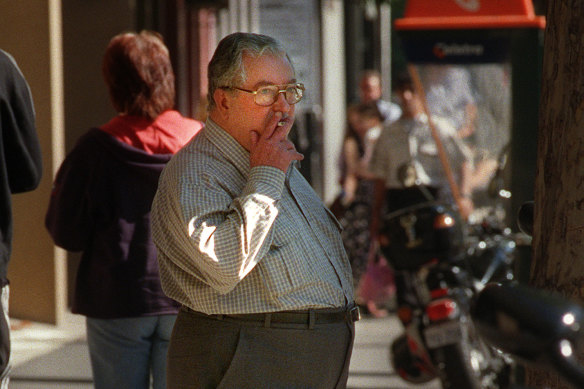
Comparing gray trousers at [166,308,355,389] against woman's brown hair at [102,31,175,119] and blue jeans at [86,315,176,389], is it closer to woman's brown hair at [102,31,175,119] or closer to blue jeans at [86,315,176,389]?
blue jeans at [86,315,176,389]

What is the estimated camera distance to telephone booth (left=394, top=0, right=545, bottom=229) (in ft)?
17.4

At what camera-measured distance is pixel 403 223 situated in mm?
5242

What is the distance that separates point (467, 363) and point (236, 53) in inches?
110

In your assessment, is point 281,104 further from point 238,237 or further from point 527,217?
point 527,217

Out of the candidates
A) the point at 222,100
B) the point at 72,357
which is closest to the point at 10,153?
the point at 222,100

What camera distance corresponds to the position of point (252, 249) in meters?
2.72

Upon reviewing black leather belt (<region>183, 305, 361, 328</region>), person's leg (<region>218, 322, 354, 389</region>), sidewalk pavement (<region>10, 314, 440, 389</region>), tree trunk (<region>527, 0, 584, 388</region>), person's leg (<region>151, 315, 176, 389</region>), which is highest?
tree trunk (<region>527, 0, 584, 388</region>)

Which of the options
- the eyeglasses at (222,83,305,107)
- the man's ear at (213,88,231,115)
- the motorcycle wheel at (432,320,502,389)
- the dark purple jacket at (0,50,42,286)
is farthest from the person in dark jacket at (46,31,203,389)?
the motorcycle wheel at (432,320,502,389)

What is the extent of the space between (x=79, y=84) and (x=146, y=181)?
16.7 feet

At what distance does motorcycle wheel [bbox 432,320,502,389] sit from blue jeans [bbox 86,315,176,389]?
5.93 ft

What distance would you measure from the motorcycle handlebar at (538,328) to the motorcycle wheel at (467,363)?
3616mm

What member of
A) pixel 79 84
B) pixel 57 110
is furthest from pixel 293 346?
pixel 79 84

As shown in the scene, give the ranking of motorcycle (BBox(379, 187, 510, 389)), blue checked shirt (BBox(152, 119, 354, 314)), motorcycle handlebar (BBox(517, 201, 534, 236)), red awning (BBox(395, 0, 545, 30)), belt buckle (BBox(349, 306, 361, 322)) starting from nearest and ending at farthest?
blue checked shirt (BBox(152, 119, 354, 314)) → belt buckle (BBox(349, 306, 361, 322)) → motorcycle handlebar (BBox(517, 201, 534, 236)) → motorcycle (BBox(379, 187, 510, 389)) → red awning (BBox(395, 0, 545, 30))

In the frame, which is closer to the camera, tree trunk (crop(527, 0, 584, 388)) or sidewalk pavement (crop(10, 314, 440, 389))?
tree trunk (crop(527, 0, 584, 388))
